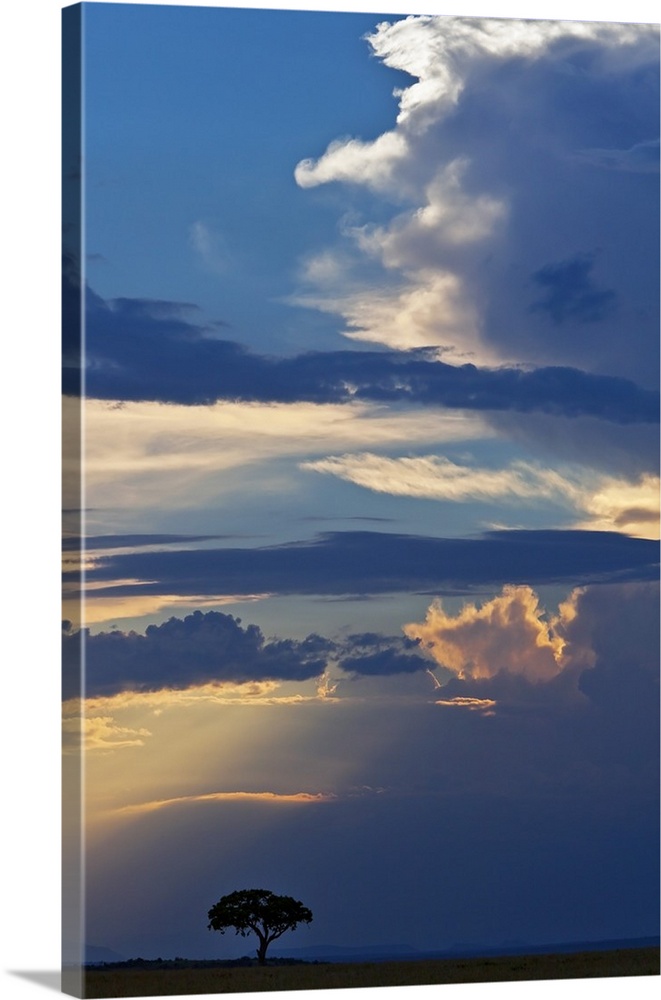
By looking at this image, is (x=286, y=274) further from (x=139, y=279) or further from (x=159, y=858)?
(x=159, y=858)

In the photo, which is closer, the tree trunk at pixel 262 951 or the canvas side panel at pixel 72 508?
the canvas side panel at pixel 72 508

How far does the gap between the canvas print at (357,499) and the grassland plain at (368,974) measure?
2cm

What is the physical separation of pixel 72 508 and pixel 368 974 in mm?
3822

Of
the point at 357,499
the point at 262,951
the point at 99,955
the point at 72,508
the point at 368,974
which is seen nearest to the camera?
the point at 99,955

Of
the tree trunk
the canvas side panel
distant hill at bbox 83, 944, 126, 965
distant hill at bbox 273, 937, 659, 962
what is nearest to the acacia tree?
the tree trunk

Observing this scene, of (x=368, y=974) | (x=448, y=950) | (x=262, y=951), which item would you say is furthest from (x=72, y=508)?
(x=448, y=950)

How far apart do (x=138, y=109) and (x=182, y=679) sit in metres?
3.91

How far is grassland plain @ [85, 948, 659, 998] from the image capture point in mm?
15398

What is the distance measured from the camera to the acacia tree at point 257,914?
15625 millimetres

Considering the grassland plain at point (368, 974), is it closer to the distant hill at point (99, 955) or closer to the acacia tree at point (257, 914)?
the distant hill at point (99, 955)

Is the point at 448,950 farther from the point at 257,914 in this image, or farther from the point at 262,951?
the point at 257,914

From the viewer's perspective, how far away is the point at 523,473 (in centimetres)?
1662

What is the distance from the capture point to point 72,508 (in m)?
15.5

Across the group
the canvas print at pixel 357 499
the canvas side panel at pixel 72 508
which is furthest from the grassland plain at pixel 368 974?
the canvas side panel at pixel 72 508
